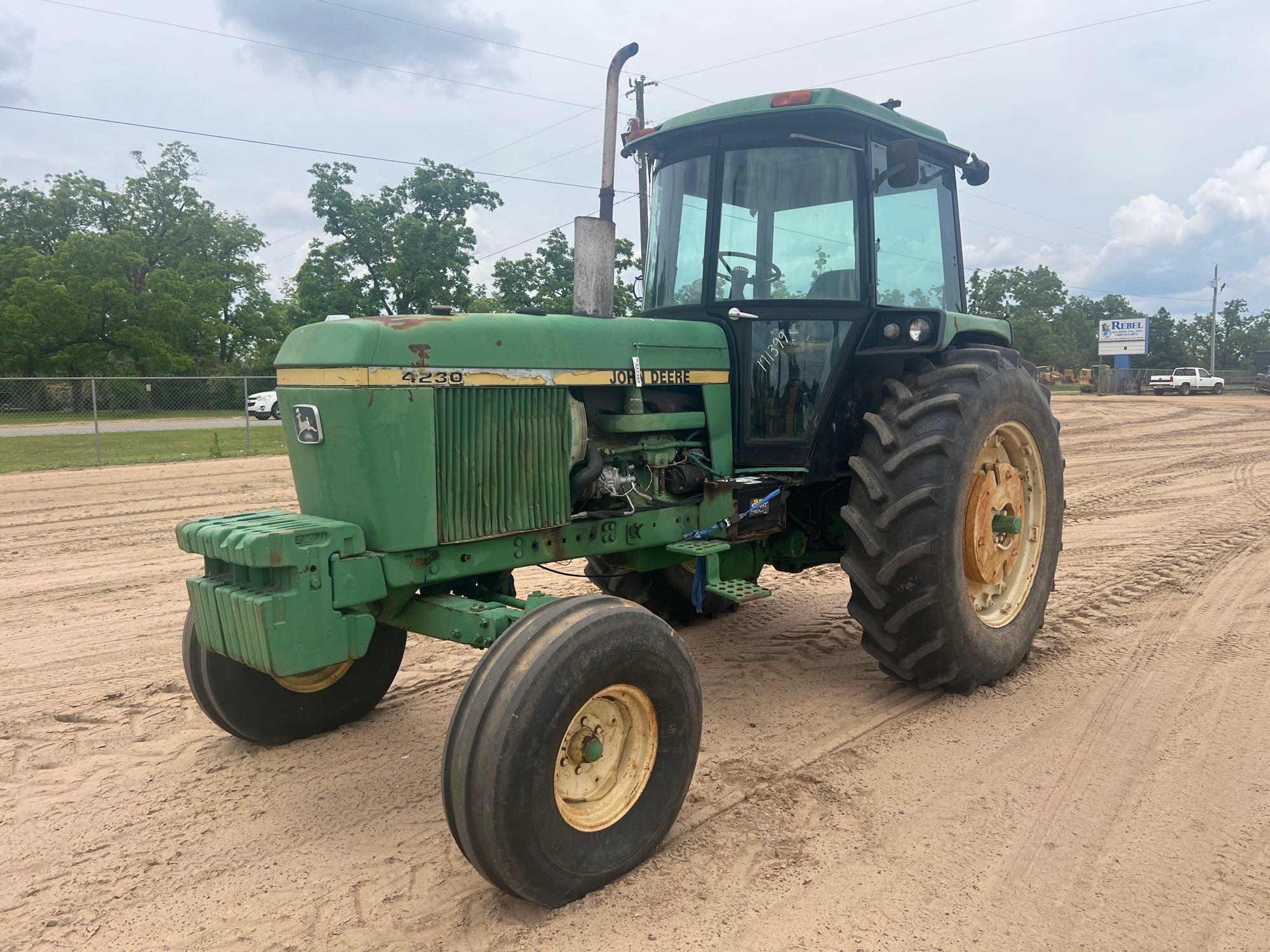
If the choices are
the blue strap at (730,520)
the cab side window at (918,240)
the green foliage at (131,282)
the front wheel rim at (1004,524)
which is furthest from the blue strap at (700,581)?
the green foliage at (131,282)

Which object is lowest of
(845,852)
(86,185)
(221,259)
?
(845,852)

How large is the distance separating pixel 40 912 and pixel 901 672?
3426mm

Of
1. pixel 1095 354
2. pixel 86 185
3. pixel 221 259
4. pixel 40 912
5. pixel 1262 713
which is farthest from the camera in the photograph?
pixel 1095 354

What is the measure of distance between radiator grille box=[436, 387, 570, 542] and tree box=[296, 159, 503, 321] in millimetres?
25947

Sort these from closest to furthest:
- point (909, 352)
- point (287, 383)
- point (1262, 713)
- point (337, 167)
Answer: point (287, 383) → point (1262, 713) → point (909, 352) → point (337, 167)

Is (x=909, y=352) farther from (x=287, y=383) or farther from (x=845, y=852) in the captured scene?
(x=287, y=383)

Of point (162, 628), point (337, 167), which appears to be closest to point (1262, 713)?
point (162, 628)

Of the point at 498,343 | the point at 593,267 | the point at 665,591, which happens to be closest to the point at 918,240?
the point at 593,267

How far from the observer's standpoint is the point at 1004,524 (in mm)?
4629

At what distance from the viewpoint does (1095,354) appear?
67.8 meters

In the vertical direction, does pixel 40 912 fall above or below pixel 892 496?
below

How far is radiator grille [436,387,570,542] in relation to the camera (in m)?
3.27

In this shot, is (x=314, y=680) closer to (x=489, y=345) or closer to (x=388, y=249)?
(x=489, y=345)

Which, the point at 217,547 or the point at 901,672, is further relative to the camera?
the point at 901,672
